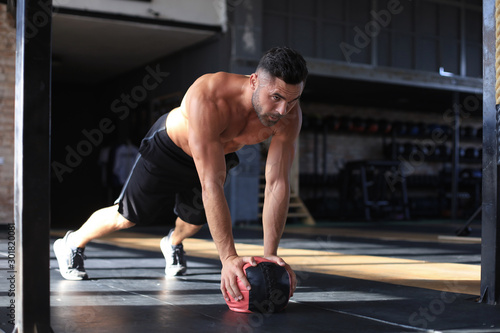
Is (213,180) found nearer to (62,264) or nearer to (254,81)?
(254,81)

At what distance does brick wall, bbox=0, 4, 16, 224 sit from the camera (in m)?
7.05

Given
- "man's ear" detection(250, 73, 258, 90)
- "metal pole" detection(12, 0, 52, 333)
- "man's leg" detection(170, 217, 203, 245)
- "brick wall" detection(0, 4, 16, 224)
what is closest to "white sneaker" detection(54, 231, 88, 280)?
"man's leg" detection(170, 217, 203, 245)

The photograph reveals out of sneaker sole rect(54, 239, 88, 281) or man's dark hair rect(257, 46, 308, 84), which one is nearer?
man's dark hair rect(257, 46, 308, 84)

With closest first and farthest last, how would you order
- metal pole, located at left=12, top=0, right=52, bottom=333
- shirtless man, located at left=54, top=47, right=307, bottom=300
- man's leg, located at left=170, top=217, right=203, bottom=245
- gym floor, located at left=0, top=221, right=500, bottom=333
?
metal pole, located at left=12, top=0, right=52, bottom=333 → gym floor, located at left=0, top=221, right=500, bottom=333 → shirtless man, located at left=54, top=47, right=307, bottom=300 → man's leg, located at left=170, top=217, right=203, bottom=245

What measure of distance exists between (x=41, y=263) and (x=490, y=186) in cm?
167

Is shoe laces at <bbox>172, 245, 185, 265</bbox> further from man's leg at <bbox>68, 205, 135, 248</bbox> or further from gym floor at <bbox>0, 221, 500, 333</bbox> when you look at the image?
man's leg at <bbox>68, 205, 135, 248</bbox>

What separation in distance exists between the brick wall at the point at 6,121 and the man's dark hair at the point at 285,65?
6065 millimetres

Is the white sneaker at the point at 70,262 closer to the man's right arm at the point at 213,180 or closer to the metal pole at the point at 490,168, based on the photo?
the man's right arm at the point at 213,180

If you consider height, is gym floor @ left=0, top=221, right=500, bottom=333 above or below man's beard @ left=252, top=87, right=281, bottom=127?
below

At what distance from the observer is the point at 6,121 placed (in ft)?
23.2

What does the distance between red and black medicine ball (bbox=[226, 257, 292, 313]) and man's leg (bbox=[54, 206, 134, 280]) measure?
86cm

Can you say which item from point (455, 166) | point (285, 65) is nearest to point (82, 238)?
point (285, 65)

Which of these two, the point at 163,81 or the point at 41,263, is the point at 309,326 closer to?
the point at 41,263

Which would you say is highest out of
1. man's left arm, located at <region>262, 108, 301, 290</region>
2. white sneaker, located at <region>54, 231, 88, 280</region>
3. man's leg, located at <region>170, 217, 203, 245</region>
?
man's left arm, located at <region>262, 108, 301, 290</region>
